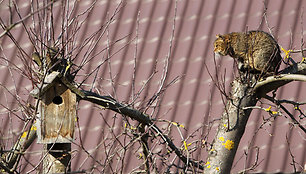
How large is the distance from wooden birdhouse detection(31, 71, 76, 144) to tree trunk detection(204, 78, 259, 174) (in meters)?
0.90

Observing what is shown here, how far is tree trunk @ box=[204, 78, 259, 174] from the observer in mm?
3707

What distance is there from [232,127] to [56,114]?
3.51 ft

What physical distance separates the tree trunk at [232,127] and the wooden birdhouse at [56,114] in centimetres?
90

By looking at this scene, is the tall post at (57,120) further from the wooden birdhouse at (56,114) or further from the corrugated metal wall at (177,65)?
the corrugated metal wall at (177,65)

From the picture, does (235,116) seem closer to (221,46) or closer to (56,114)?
(56,114)

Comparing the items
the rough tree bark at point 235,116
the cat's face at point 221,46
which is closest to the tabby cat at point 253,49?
the cat's face at point 221,46

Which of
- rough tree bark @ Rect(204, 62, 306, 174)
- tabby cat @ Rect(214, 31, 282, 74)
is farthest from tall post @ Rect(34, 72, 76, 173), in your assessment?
tabby cat @ Rect(214, 31, 282, 74)

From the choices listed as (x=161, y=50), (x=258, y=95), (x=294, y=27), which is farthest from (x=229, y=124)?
(x=294, y=27)

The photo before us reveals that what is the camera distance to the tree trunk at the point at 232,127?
12.2 feet

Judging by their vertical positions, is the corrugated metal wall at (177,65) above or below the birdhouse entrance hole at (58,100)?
above

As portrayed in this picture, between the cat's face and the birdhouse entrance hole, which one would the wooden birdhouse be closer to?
the birdhouse entrance hole

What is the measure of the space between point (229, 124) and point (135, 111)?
0.58 m

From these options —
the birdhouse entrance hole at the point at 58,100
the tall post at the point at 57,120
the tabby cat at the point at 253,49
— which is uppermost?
the tabby cat at the point at 253,49

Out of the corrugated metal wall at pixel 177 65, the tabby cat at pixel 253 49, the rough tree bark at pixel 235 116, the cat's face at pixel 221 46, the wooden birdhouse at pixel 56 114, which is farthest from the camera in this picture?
the corrugated metal wall at pixel 177 65
